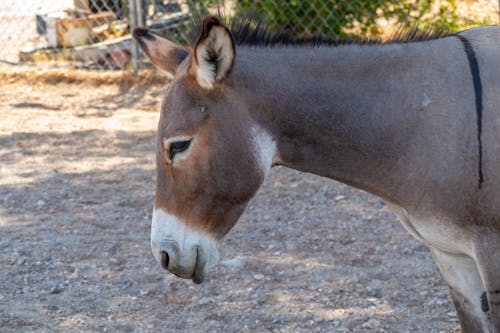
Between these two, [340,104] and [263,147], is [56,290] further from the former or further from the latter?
[340,104]

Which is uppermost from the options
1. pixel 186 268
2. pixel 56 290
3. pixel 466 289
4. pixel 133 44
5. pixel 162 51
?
pixel 162 51

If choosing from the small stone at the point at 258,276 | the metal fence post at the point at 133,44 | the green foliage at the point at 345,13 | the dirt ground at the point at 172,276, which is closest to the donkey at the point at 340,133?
the dirt ground at the point at 172,276

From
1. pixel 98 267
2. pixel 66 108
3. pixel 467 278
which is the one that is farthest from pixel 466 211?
pixel 66 108

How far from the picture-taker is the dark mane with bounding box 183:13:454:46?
276 centimetres

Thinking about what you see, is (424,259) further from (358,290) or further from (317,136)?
(317,136)

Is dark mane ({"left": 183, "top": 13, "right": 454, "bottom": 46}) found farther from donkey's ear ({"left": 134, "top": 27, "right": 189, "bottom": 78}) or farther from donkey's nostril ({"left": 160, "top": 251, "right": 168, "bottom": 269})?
donkey's nostril ({"left": 160, "top": 251, "right": 168, "bottom": 269})

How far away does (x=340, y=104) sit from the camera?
8.74 feet

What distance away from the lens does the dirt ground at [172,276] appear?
152 inches

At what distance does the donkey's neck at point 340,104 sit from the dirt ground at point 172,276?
4.37 feet

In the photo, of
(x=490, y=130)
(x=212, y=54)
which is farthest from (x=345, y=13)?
(x=212, y=54)

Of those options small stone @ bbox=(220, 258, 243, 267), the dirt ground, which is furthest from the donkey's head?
small stone @ bbox=(220, 258, 243, 267)

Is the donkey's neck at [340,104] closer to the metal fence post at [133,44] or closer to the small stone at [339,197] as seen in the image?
the small stone at [339,197]

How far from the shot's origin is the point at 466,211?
8.37ft

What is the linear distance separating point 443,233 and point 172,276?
6.67 ft
